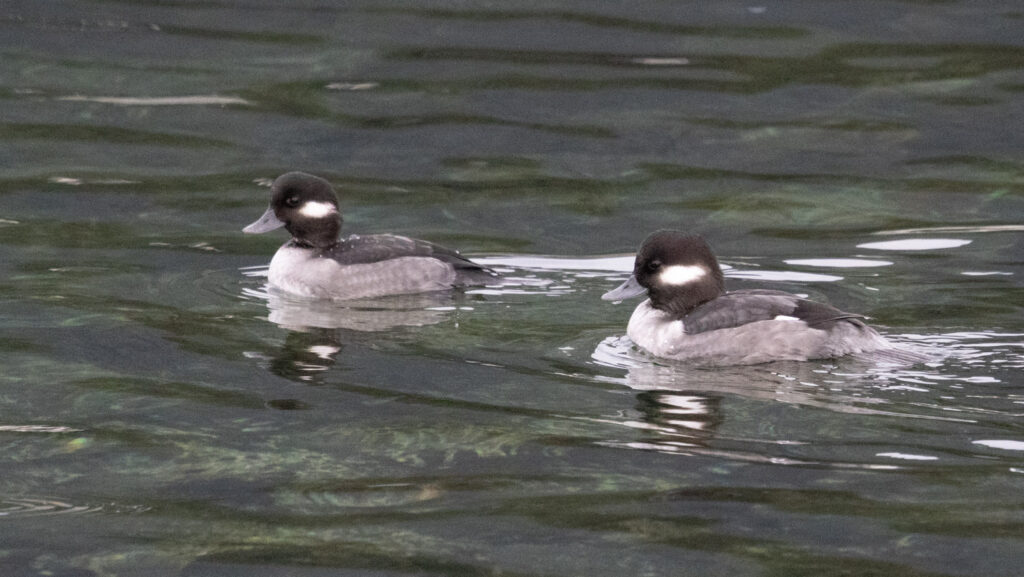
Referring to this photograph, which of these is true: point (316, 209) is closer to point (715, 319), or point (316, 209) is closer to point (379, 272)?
point (379, 272)

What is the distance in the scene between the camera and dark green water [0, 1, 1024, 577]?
21.5ft

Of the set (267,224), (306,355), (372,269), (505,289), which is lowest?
(306,355)

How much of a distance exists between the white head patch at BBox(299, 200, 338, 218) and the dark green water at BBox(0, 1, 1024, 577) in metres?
0.66

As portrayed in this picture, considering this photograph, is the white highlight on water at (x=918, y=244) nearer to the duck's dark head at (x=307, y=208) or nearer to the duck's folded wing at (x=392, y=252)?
the duck's folded wing at (x=392, y=252)

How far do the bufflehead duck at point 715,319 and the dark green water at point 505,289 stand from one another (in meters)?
0.17

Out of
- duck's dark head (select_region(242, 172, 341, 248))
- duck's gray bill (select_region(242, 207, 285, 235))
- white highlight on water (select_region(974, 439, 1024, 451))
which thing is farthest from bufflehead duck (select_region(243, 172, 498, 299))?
white highlight on water (select_region(974, 439, 1024, 451))

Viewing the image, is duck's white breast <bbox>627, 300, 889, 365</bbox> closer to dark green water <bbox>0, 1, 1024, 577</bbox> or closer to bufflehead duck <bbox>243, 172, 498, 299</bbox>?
dark green water <bbox>0, 1, 1024, 577</bbox>

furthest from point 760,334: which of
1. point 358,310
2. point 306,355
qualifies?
point 358,310

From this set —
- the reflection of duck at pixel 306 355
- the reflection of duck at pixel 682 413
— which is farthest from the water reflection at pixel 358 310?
the reflection of duck at pixel 682 413

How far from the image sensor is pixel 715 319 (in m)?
9.05

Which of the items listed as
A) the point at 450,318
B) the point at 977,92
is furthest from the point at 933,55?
the point at 450,318

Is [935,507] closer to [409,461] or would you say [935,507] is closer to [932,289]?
[409,461]

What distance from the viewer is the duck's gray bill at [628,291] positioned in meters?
9.63

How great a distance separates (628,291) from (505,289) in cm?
156
